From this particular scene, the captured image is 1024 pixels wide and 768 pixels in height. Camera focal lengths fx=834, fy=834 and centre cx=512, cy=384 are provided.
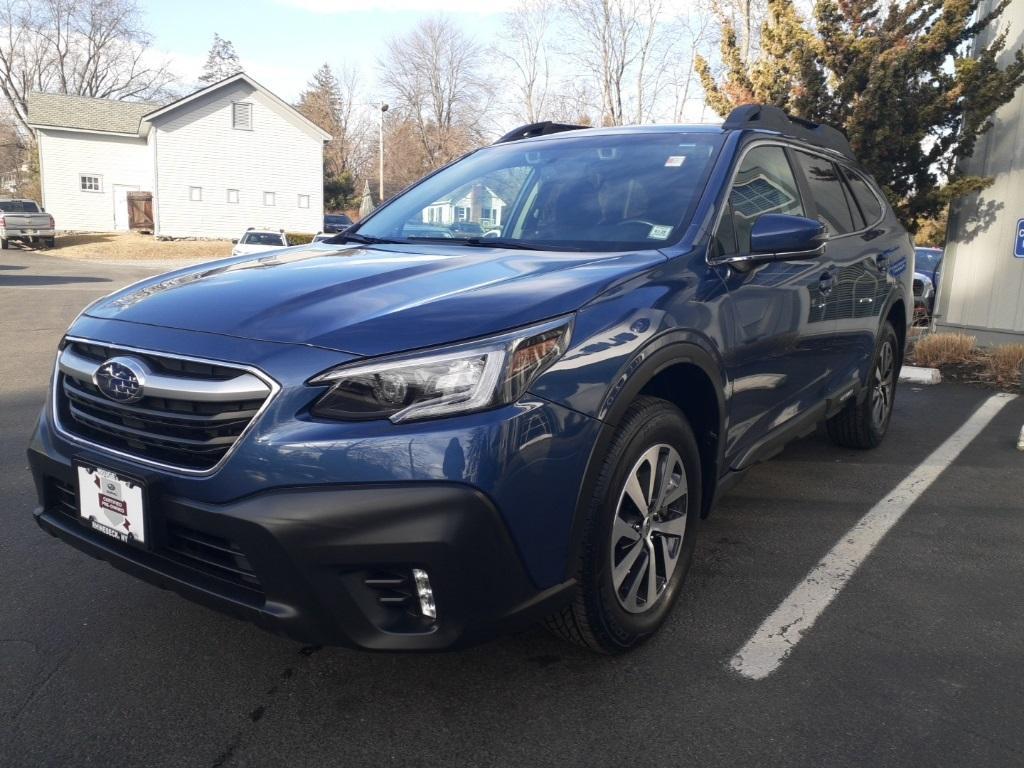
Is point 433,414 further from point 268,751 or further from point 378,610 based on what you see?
point 268,751

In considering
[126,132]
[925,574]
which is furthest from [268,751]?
[126,132]

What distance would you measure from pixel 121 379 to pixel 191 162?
1497 inches

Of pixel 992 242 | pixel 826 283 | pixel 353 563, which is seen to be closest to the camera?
pixel 353 563

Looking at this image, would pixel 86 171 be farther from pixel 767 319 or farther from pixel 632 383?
pixel 632 383

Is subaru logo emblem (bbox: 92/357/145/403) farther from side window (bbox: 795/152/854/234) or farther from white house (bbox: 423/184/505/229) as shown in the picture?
side window (bbox: 795/152/854/234)

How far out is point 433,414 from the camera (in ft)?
6.68

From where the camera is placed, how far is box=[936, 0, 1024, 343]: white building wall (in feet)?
29.1

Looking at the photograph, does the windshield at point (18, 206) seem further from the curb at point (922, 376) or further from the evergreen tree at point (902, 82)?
the curb at point (922, 376)

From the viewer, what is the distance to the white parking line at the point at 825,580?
2779 millimetres

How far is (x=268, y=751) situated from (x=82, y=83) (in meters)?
69.9

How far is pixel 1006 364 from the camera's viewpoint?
26.0 feet

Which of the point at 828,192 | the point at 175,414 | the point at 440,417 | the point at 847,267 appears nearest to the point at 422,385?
the point at 440,417

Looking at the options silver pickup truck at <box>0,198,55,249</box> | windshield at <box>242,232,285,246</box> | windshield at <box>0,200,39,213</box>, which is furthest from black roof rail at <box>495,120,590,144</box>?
windshield at <box>0,200,39,213</box>

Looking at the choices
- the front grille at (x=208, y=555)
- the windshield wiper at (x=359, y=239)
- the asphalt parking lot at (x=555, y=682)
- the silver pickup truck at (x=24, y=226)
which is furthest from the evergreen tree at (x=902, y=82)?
the silver pickup truck at (x=24, y=226)
